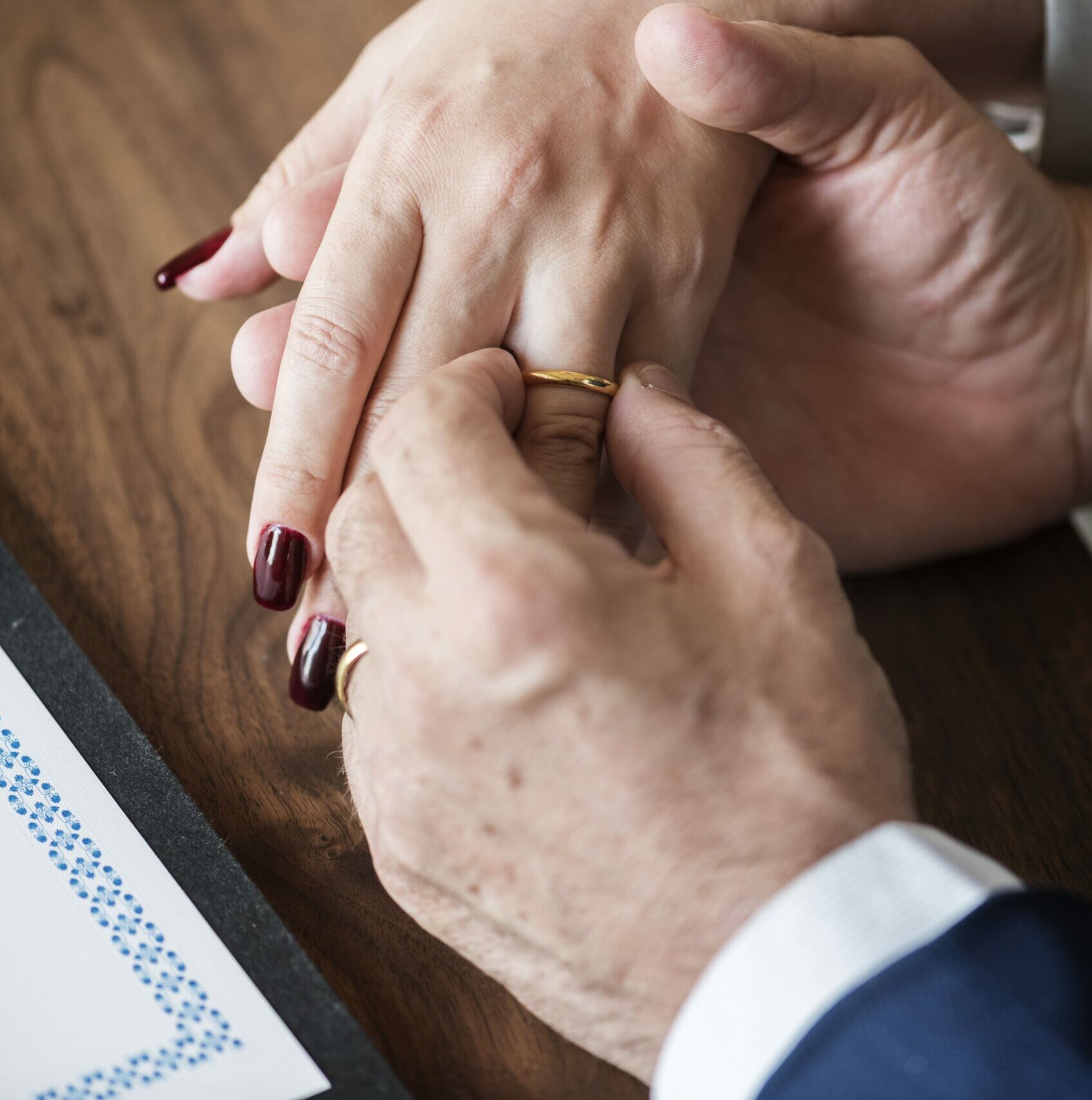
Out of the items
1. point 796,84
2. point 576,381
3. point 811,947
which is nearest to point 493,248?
point 576,381

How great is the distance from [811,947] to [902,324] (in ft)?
1.85

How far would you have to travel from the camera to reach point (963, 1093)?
41 centimetres

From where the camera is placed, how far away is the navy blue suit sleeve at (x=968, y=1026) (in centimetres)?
41

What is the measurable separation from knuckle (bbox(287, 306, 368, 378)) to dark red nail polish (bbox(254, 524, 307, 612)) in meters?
0.11

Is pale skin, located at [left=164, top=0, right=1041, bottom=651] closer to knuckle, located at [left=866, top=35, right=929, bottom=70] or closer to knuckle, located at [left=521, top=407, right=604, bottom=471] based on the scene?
knuckle, located at [left=521, top=407, right=604, bottom=471]

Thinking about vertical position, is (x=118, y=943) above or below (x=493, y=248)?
below

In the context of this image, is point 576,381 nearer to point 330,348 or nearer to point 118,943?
point 330,348

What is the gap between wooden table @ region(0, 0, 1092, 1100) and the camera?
2.01 feet

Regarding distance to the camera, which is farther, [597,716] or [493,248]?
[493,248]

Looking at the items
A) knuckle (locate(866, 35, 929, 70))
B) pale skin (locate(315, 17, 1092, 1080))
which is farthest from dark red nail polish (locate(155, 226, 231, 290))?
knuckle (locate(866, 35, 929, 70))

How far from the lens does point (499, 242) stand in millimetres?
678

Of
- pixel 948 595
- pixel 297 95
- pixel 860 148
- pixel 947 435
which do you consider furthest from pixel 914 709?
pixel 297 95

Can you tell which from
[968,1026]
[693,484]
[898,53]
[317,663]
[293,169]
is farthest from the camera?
[293,169]

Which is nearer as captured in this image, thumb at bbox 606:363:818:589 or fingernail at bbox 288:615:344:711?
thumb at bbox 606:363:818:589
